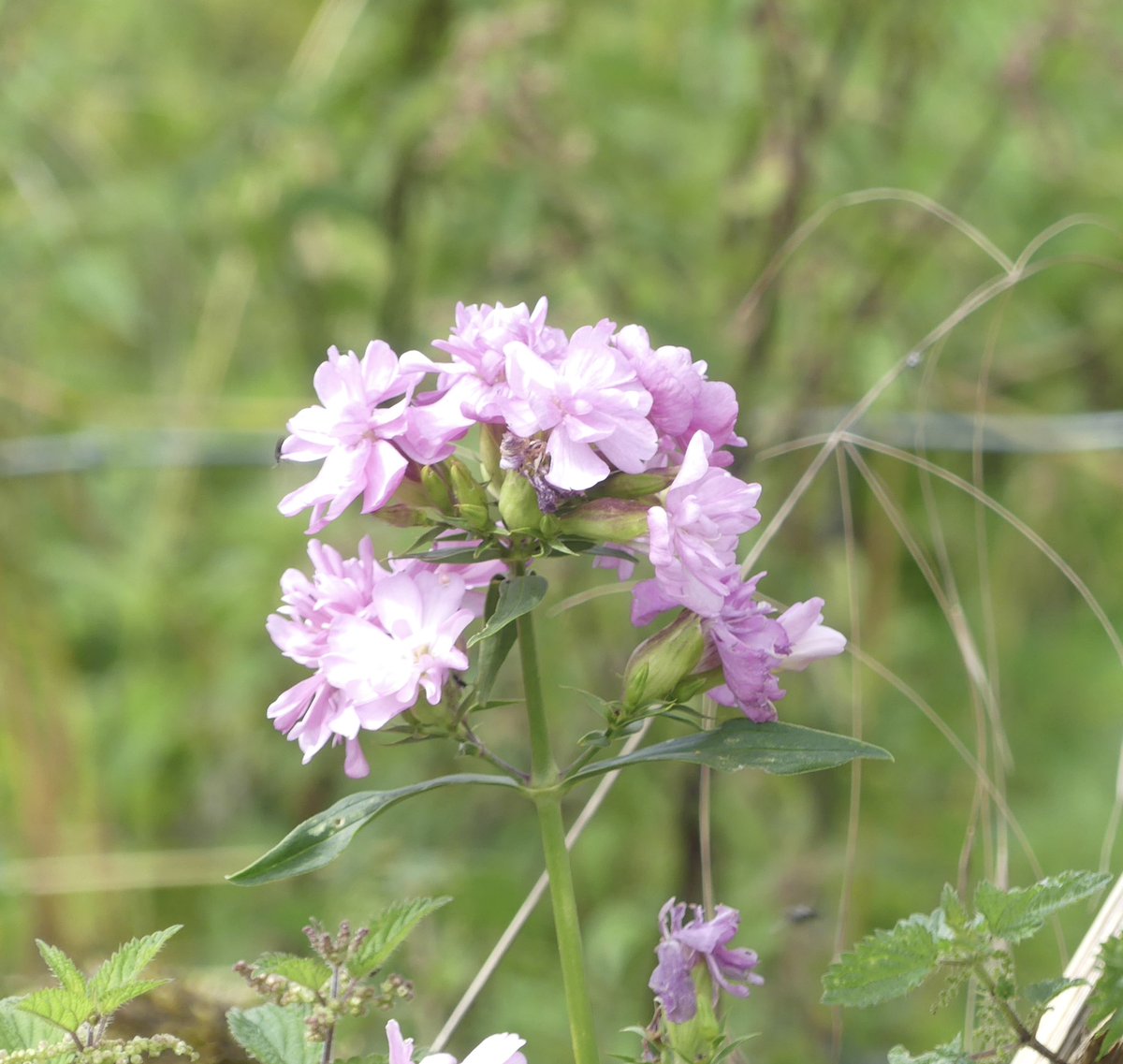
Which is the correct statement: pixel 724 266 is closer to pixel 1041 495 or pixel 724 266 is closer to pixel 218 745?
pixel 1041 495

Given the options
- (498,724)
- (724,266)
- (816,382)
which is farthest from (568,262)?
(498,724)

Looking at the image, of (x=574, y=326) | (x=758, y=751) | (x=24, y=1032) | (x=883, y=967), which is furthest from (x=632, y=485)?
(x=574, y=326)

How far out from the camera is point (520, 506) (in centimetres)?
60

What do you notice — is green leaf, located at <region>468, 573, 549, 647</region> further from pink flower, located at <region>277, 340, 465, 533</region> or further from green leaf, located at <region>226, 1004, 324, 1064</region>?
green leaf, located at <region>226, 1004, 324, 1064</region>

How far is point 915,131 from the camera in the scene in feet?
6.43

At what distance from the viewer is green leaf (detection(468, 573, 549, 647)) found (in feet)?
1.83

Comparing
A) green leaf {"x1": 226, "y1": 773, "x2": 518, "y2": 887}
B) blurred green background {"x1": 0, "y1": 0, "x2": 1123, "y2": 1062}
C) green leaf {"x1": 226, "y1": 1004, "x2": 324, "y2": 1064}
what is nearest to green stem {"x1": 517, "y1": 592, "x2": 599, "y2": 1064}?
green leaf {"x1": 226, "y1": 773, "x2": 518, "y2": 887}

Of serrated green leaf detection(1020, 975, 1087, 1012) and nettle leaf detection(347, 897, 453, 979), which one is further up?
nettle leaf detection(347, 897, 453, 979)

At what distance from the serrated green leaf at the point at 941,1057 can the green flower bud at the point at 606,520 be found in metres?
0.24

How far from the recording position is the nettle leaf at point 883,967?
59 centimetres

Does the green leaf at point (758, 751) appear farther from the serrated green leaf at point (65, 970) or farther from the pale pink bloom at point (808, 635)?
the serrated green leaf at point (65, 970)

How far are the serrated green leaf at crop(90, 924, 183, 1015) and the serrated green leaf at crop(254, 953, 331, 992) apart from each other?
4 cm

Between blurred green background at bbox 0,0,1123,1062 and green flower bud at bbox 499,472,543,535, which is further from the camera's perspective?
blurred green background at bbox 0,0,1123,1062

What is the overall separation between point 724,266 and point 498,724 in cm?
64
